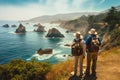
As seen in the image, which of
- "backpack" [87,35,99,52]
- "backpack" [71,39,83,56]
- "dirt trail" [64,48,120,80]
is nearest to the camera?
"backpack" [71,39,83,56]

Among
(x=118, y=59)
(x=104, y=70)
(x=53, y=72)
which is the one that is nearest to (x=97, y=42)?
(x=104, y=70)

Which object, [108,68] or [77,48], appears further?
[108,68]

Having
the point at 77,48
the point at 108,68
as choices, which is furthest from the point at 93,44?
the point at 108,68

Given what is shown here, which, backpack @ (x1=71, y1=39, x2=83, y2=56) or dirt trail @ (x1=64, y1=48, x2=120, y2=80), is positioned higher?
backpack @ (x1=71, y1=39, x2=83, y2=56)

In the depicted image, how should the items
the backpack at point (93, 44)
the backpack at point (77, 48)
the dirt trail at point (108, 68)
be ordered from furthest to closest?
1. the dirt trail at point (108, 68)
2. the backpack at point (93, 44)
3. the backpack at point (77, 48)

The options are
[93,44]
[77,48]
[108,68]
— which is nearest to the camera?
[77,48]

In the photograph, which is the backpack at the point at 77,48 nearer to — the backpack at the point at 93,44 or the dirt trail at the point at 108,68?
the backpack at the point at 93,44

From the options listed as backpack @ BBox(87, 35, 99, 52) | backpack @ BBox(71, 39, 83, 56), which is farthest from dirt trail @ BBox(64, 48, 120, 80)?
backpack @ BBox(87, 35, 99, 52)

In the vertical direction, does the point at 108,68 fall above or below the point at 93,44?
below

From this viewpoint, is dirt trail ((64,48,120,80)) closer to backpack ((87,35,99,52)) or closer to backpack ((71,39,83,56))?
backpack ((71,39,83,56))

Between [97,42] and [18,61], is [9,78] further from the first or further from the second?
[97,42]

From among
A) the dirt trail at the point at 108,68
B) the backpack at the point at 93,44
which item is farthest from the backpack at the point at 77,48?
the dirt trail at the point at 108,68

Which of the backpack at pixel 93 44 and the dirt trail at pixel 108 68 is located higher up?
the backpack at pixel 93 44

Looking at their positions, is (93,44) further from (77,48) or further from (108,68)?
(108,68)
